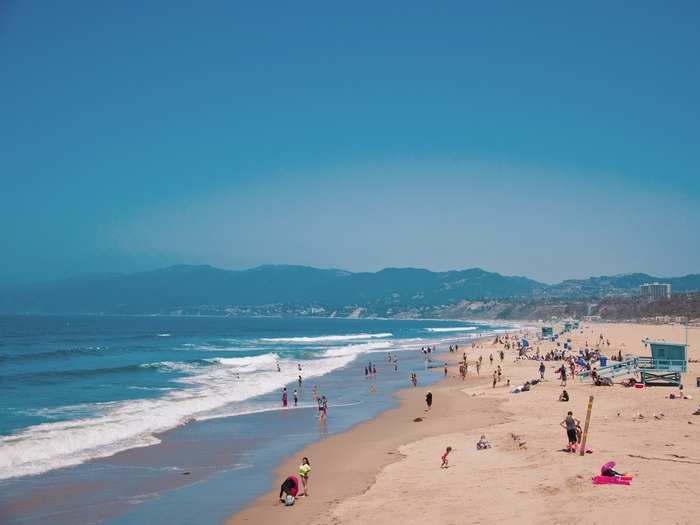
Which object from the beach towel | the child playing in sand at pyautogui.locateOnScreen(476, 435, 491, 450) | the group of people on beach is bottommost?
the group of people on beach

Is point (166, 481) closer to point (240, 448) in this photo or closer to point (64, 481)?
point (64, 481)

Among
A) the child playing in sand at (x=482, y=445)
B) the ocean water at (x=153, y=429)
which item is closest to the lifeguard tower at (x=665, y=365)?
the ocean water at (x=153, y=429)

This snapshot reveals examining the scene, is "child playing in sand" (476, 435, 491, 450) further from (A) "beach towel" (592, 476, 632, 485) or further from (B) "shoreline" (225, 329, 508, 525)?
(A) "beach towel" (592, 476, 632, 485)

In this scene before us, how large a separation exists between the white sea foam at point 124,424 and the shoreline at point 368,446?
652 cm

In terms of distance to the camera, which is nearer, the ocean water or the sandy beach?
the sandy beach

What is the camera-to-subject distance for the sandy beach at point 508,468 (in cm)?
1162

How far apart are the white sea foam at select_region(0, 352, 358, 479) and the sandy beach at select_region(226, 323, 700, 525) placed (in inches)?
264

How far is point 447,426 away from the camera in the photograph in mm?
23391

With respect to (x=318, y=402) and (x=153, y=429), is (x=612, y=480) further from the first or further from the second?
(x=318, y=402)

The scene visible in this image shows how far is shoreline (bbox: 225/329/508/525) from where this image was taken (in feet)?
45.0

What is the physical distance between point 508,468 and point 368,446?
6.65 m

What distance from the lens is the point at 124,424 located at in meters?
23.9

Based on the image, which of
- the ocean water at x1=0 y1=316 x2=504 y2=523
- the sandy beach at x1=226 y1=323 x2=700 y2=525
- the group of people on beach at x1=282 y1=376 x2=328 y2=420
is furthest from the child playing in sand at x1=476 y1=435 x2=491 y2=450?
the group of people on beach at x1=282 y1=376 x2=328 y2=420

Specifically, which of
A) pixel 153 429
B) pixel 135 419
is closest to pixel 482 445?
pixel 153 429
